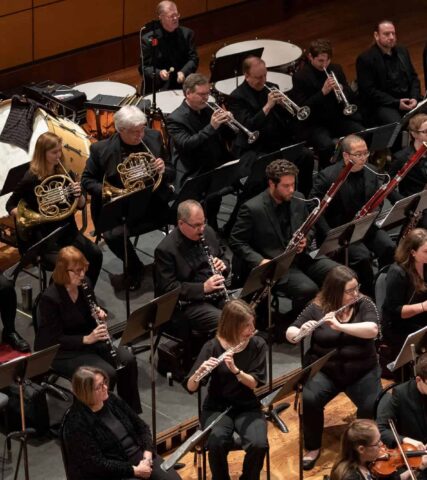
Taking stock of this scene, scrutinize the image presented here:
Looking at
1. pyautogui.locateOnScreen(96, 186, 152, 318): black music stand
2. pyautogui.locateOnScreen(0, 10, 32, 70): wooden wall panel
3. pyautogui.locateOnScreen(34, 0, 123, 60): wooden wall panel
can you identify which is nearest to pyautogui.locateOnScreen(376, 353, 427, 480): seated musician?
pyautogui.locateOnScreen(96, 186, 152, 318): black music stand

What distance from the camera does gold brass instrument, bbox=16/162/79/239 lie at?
23.2 feet

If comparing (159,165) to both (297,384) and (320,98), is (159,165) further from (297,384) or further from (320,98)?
(297,384)

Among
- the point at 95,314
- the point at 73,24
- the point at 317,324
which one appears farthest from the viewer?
the point at 73,24

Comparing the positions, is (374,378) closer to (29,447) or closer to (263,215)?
(263,215)

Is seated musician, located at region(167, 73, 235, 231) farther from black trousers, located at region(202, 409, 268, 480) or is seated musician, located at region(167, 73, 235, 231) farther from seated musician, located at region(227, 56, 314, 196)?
black trousers, located at region(202, 409, 268, 480)

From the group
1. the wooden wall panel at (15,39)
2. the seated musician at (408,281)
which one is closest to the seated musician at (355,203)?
the seated musician at (408,281)

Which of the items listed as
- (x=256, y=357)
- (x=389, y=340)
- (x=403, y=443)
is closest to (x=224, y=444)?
(x=256, y=357)

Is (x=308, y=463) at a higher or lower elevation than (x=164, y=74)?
lower

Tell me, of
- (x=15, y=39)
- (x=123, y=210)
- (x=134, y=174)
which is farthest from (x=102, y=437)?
(x=15, y=39)

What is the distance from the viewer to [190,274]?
22.3 feet

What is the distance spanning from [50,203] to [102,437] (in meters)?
1.95

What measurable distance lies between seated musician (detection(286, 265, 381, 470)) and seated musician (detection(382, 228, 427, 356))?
0.42 m

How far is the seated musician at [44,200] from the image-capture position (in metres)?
7.09

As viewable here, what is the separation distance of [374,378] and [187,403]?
43.6 inches
